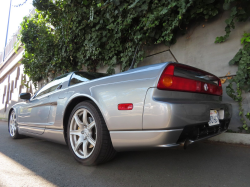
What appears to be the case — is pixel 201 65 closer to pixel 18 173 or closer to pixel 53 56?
pixel 18 173

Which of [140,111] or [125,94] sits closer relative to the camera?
[140,111]

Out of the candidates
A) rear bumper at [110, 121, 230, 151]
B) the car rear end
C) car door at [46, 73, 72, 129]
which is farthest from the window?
the car rear end

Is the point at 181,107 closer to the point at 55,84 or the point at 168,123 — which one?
the point at 168,123

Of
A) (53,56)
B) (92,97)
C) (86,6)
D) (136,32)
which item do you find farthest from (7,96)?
(92,97)

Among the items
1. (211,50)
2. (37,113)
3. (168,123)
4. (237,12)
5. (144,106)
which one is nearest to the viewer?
(168,123)

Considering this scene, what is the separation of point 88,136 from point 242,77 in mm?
2611

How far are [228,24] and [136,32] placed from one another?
1.85 m

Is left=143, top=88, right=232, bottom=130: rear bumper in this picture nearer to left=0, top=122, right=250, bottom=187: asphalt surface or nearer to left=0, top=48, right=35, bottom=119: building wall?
left=0, top=122, right=250, bottom=187: asphalt surface

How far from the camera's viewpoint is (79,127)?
206cm

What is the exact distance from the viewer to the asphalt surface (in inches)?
59.3

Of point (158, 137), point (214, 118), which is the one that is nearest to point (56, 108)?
point (158, 137)

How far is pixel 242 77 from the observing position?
284cm

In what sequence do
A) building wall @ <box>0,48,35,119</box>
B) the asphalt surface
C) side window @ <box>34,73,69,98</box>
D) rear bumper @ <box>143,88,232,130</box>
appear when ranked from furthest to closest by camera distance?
building wall @ <box>0,48,35,119</box>
side window @ <box>34,73,69,98</box>
the asphalt surface
rear bumper @ <box>143,88,232,130</box>

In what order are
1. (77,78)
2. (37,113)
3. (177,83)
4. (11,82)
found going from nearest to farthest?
(177,83)
(77,78)
(37,113)
(11,82)
